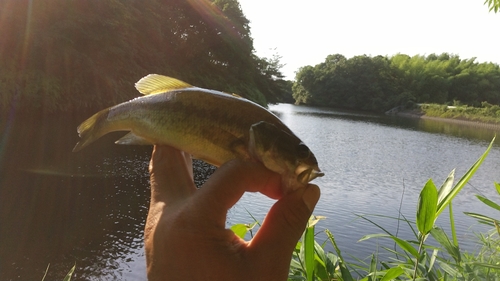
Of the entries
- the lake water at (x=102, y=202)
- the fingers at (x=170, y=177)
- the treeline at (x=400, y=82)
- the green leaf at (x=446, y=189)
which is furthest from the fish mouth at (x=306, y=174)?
the treeline at (x=400, y=82)

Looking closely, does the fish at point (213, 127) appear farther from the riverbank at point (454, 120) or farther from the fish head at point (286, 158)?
the riverbank at point (454, 120)

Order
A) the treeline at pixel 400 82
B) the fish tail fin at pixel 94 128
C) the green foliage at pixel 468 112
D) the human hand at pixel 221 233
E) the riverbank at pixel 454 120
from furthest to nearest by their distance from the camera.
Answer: the treeline at pixel 400 82, the green foliage at pixel 468 112, the riverbank at pixel 454 120, the fish tail fin at pixel 94 128, the human hand at pixel 221 233

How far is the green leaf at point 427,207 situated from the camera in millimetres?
2180

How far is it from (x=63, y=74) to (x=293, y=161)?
29257 millimetres

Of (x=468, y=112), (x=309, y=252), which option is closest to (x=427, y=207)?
(x=309, y=252)

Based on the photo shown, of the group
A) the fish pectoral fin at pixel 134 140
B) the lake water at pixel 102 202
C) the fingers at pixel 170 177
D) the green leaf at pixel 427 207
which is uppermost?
the fish pectoral fin at pixel 134 140

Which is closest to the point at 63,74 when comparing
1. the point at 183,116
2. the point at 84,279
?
the point at 84,279

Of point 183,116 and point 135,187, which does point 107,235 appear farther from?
point 183,116

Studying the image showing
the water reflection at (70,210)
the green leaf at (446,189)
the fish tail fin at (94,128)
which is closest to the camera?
the fish tail fin at (94,128)

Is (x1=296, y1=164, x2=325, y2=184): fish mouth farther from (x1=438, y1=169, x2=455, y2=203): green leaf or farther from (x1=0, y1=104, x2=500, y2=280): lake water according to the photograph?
(x1=0, y1=104, x2=500, y2=280): lake water

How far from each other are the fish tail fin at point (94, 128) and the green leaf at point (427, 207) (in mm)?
1842

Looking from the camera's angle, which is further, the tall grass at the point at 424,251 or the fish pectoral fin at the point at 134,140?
the tall grass at the point at 424,251

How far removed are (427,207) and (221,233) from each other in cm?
147

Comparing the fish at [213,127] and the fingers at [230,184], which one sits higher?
the fish at [213,127]
